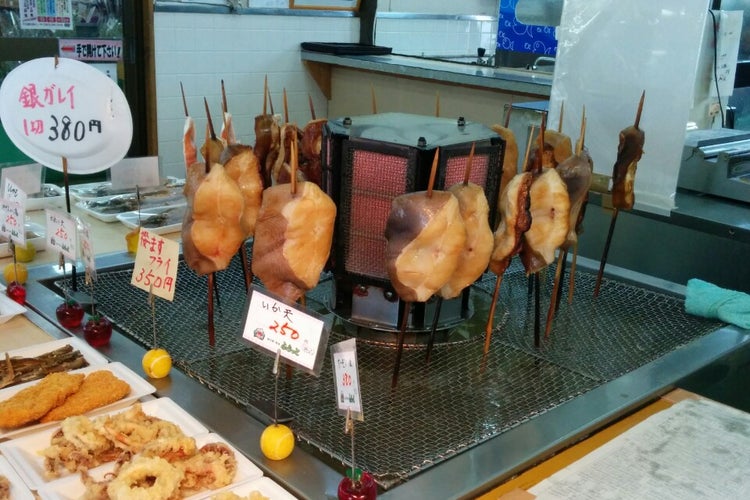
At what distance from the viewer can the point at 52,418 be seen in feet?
4.22

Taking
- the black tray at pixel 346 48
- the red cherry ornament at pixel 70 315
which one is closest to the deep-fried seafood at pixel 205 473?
the red cherry ornament at pixel 70 315

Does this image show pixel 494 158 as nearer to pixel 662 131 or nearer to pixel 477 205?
pixel 477 205

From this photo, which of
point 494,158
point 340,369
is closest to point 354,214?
point 494,158

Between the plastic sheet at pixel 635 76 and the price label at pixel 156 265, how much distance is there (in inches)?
58.4

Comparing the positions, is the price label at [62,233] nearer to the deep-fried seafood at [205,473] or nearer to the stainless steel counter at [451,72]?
the deep-fried seafood at [205,473]

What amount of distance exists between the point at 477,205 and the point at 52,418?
828mm

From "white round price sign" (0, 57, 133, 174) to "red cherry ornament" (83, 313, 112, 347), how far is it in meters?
0.46

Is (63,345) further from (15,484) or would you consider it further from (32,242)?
(32,242)

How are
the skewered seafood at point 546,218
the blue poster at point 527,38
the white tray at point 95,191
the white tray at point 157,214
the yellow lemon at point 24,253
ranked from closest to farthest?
the skewered seafood at point 546,218 → the yellow lemon at point 24,253 → the white tray at point 157,214 → the white tray at point 95,191 → the blue poster at point 527,38

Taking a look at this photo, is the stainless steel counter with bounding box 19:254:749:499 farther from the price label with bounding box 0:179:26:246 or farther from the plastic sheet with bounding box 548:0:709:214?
the plastic sheet with bounding box 548:0:709:214

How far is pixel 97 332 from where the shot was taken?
62.2 inches

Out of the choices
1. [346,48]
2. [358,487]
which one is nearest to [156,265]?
[358,487]

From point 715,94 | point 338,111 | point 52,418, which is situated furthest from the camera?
point 338,111

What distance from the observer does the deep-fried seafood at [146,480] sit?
1044 mm
